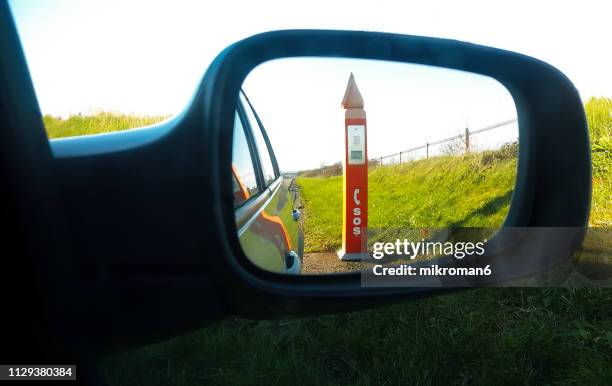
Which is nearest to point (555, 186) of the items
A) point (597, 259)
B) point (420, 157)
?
point (420, 157)

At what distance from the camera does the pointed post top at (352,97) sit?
155 centimetres

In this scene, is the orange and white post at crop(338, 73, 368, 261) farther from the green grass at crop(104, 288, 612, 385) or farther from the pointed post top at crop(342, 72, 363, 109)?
the green grass at crop(104, 288, 612, 385)

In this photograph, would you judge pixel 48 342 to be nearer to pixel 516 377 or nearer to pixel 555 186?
pixel 555 186

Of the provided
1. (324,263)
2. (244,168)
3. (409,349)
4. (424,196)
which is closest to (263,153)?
(244,168)

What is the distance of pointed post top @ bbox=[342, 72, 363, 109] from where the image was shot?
155cm

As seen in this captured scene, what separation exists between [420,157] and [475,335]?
1.44 metres

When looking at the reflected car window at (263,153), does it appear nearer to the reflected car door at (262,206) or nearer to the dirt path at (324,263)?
the reflected car door at (262,206)

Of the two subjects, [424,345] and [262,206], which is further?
[424,345]

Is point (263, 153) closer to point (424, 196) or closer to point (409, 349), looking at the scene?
point (424, 196)

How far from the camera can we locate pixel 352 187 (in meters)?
1.63

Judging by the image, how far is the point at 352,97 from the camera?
5.23ft

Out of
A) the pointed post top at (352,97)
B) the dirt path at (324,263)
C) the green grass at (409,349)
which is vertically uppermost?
the pointed post top at (352,97)

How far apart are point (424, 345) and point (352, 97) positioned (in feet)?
6.16

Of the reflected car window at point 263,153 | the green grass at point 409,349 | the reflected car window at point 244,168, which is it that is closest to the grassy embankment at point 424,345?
the green grass at point 409,349
